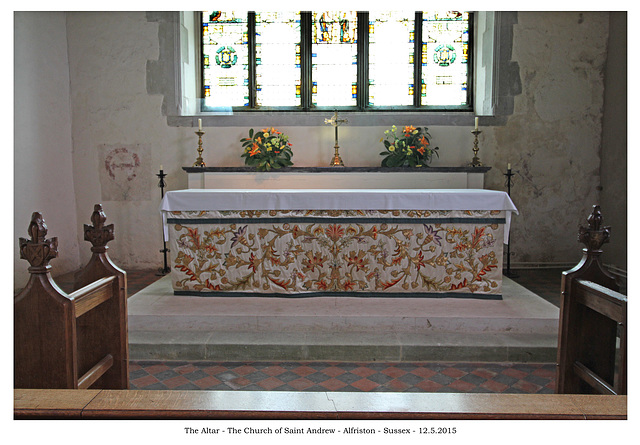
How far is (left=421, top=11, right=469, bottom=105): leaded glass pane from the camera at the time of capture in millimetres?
6254

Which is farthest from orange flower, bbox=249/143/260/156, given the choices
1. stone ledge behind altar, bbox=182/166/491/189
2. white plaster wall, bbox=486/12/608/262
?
white plaster wall, bbox=486/12/608/262

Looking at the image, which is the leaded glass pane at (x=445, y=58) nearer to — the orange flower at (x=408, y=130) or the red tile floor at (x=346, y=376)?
the orange flower at (x=408, y=130)

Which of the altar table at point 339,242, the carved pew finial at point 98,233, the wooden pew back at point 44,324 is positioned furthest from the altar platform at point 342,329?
the wooden pew back at point 44,324

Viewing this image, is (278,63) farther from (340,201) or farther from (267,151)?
(340,201)

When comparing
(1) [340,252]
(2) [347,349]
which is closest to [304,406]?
(2) [347,349]

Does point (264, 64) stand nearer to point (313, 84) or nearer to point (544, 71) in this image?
point (313, 84)

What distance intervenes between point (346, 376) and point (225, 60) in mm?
4779

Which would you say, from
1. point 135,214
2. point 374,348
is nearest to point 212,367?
point 374,348

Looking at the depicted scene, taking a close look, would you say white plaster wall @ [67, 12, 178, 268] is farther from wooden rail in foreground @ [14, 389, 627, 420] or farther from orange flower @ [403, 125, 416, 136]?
wooden rail in foreground @ [14, 389, 627, 420]

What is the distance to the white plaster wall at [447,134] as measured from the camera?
19.0 ft

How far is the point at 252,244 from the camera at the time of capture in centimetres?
391

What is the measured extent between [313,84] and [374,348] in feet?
13.6

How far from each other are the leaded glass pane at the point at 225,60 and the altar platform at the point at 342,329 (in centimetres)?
323

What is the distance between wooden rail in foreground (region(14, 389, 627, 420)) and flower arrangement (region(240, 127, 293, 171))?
14.3 feet
